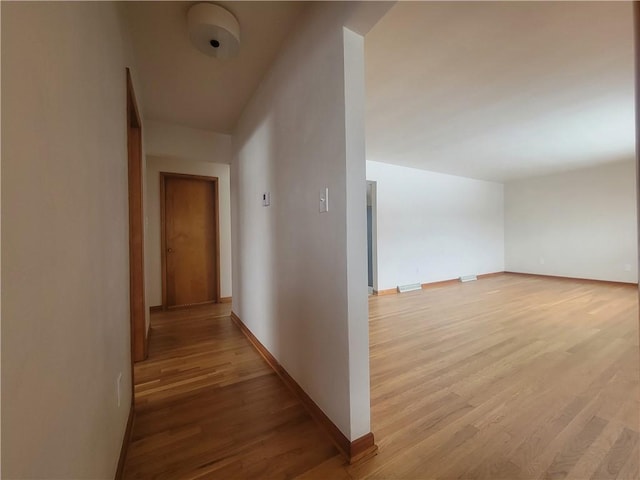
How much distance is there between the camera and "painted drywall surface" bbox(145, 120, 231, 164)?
2832mm

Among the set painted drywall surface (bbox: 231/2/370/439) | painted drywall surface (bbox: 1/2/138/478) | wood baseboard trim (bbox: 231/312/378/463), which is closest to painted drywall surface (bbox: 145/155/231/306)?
painted drywall surface (bbox: 231/2/370/439)

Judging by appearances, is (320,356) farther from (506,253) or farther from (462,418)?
(506,253)

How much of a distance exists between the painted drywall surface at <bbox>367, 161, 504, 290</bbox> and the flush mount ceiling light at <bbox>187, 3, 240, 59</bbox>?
131 inches

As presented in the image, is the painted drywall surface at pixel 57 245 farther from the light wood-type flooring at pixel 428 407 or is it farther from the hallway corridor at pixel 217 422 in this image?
the light wood-type flooring at pixel 428 407

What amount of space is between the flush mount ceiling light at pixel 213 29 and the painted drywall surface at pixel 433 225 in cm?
333

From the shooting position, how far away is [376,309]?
369 cm

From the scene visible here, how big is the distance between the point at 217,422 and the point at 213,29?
228cm

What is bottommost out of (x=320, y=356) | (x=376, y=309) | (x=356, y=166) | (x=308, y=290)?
(x=376, y=309)

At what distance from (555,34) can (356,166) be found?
69.8 inches

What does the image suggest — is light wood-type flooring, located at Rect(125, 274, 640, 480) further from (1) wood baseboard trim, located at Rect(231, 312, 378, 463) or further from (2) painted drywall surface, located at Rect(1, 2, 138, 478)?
(2) painted drywall surface, located at Rect(1, 2, 138, 478)

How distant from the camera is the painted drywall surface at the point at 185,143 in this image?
2832 mm

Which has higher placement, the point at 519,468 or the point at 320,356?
the point at 320,356

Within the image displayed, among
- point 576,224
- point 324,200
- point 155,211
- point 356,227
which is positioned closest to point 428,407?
point 356,227

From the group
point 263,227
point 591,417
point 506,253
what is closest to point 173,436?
point 263,227
